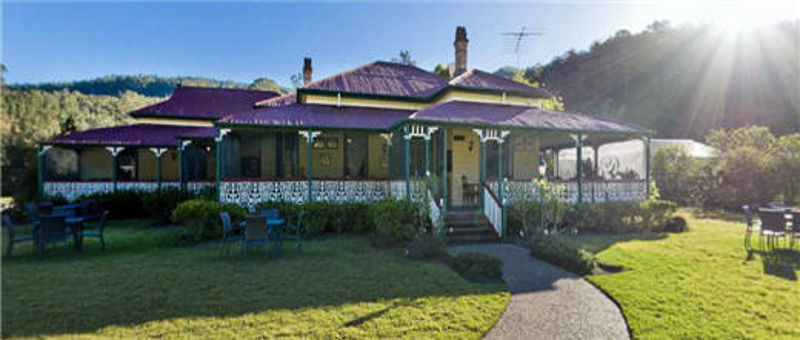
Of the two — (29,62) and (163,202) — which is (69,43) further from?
(163,202)

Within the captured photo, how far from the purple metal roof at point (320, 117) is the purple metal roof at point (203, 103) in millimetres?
7117

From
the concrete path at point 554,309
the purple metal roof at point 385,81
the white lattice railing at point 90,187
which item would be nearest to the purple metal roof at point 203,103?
the white lattice railing at point 90,187

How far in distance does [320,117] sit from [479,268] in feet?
29.6

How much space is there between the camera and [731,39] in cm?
4794

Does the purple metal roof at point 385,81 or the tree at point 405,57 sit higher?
the tree at point 405,57

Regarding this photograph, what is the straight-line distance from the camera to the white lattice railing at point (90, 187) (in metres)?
15.2

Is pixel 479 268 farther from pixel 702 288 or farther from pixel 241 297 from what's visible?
pixel 241 297

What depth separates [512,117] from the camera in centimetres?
1327

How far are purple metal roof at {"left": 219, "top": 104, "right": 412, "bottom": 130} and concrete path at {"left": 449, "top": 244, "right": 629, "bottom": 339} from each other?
771 cm

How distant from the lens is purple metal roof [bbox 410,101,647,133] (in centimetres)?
1188

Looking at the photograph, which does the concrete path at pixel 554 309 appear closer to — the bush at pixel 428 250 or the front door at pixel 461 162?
the bush at pixel 428 250

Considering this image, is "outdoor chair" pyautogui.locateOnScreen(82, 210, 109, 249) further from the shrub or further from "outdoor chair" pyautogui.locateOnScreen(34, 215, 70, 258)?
the shrub

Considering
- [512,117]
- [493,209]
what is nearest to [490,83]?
[512,117]

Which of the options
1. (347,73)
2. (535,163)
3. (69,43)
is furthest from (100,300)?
(69,43)
